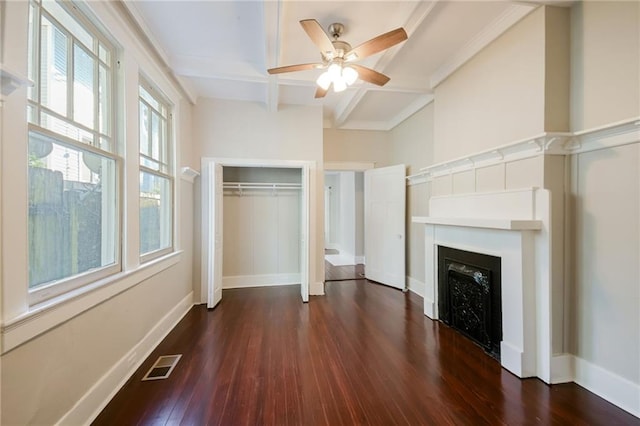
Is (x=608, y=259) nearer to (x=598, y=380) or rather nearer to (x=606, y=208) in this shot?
(x=606, y=208)

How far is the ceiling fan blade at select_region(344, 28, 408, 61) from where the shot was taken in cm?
197

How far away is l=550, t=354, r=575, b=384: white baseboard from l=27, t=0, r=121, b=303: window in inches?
137

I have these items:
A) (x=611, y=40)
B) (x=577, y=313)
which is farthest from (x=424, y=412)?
(x=611, y=40)

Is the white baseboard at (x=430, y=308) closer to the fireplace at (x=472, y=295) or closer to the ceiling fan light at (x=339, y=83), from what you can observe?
the fireplace at (x=472, y=295)

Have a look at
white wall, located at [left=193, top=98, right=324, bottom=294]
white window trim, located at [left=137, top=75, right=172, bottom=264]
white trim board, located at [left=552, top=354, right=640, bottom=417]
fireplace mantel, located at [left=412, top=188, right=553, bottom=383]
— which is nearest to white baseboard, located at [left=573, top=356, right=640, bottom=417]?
white trim board, located at [left=552, top=354, right=640, bottom=417]

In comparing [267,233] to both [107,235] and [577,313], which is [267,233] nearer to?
[107,235]

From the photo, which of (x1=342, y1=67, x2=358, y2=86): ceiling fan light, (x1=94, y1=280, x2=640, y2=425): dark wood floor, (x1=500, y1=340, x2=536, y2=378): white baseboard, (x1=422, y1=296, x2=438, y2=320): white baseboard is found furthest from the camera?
(x1=422, y1=296, x2=438, y2=320): white baseboard

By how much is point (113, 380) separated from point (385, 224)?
4.06 meters

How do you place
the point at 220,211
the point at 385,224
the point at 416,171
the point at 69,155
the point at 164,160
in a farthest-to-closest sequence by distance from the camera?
the point at 385,224, the point at 416,171, the point at 220,211, the point at 164,160, the point at 69,155

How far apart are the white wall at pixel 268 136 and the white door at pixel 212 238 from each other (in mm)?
364

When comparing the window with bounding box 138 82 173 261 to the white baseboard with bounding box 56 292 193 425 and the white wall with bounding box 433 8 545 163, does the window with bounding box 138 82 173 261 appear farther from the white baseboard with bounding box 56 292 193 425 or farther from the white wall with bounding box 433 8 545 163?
the white wall with bounding box 433 8 545 163

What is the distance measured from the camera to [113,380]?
1937mm

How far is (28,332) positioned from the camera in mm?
1249

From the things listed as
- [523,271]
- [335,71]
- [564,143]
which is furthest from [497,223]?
[335,71]
